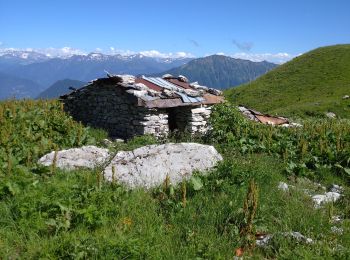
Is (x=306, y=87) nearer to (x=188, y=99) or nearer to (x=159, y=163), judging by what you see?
(x=188, y=99)

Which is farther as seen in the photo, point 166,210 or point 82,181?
point 82,181

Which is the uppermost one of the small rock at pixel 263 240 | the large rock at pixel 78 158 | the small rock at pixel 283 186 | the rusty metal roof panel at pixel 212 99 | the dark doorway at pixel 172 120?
the rusty metal roof panel at pixel 212 99

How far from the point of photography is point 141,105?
15.2m

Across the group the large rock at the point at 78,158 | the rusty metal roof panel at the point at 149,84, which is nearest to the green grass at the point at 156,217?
the large rock at the point at 78,158

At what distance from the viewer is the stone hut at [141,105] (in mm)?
15595

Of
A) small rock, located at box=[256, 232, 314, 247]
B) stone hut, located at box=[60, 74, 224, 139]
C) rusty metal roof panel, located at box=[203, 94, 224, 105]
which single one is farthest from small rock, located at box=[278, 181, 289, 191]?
rusty metal roof panel, located at box=[203, 94, 224, 105]

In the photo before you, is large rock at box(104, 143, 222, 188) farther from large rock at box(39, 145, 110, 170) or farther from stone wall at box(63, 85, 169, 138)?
stone wall at box(63, 85, 169, 138)

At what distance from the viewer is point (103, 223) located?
20.7 feet

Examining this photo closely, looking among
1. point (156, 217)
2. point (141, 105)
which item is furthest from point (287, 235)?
point (141, 105)

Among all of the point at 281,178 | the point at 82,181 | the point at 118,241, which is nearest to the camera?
the point at 118,241

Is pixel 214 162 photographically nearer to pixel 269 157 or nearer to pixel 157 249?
pixel 269 157

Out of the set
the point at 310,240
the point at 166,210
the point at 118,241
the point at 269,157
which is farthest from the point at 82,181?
the point at 269,157

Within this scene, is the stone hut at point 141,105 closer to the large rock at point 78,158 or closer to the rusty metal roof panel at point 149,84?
the rusty metal roof panel at point 149,84

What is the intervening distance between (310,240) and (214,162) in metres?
4.19
